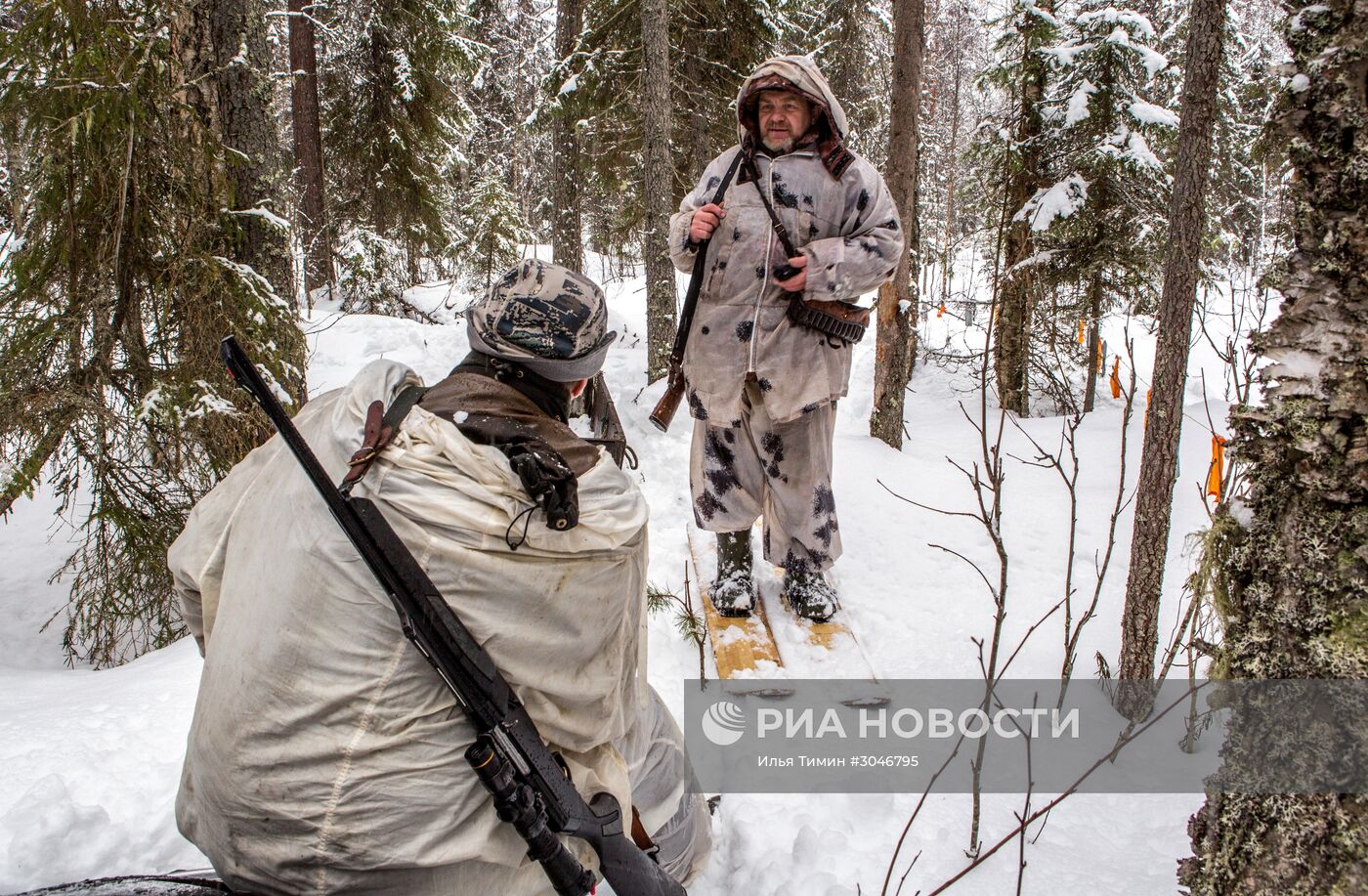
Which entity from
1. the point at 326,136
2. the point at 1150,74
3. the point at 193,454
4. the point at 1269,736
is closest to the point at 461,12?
the point at 326,136

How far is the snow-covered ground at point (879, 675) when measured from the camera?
6.92 ft

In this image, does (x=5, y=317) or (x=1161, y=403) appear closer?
(x=1161, y=403)

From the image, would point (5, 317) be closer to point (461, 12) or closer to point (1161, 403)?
point (1161, 403)

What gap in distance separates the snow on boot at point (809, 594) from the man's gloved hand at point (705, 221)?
153 centimetres

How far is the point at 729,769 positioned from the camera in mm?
2764

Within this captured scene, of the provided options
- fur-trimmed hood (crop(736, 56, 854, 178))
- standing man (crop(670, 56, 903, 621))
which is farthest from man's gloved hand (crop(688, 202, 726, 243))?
fur-trimmed hood (crop(736, 56, 854, 178))

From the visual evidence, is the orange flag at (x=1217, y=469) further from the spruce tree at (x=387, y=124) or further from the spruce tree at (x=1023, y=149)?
the spruce tree at (x=387, y=124)

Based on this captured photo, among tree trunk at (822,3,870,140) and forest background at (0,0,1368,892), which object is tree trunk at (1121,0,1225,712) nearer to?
forest background at (0,0,1368,892)

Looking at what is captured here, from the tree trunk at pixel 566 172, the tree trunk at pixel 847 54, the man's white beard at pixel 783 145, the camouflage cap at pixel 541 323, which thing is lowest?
the camouflage cap at pixel 541 323

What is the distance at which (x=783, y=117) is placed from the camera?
3.32 meters

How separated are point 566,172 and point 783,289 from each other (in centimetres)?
900

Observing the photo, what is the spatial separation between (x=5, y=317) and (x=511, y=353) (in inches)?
148

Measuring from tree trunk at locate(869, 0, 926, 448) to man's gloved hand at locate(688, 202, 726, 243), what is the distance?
3164mm

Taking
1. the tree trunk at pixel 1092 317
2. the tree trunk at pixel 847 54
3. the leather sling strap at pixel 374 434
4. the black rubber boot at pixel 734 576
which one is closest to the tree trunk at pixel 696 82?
the tree trunk at pixel 847 54
